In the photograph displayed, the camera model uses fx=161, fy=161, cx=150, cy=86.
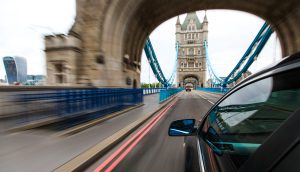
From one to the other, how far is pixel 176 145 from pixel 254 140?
303 centimetres

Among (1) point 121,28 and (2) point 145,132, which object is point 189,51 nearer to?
(1) point 121,28

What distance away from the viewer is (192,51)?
97.8 meters

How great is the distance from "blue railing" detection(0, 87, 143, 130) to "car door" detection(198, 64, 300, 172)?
468 centimetres

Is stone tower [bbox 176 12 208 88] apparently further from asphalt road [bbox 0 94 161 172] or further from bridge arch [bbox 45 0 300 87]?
asphalt road [bbox 0 94 161 172]

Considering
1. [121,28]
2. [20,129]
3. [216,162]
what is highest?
[121,28]

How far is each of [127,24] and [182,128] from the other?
13.4 m

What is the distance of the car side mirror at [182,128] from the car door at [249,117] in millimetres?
244

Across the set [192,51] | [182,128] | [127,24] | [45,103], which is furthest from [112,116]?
[192,51]

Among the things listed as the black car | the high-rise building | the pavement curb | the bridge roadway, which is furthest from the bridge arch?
the high-rise building

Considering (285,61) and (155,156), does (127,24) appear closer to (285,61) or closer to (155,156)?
(155,156)

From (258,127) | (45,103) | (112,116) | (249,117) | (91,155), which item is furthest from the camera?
(112,116)

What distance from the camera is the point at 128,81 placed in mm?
14578

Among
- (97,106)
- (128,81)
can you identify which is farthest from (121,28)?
(97,106)

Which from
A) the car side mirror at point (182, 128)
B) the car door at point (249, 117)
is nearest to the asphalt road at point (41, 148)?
the car side mirror at point (182, 128)
